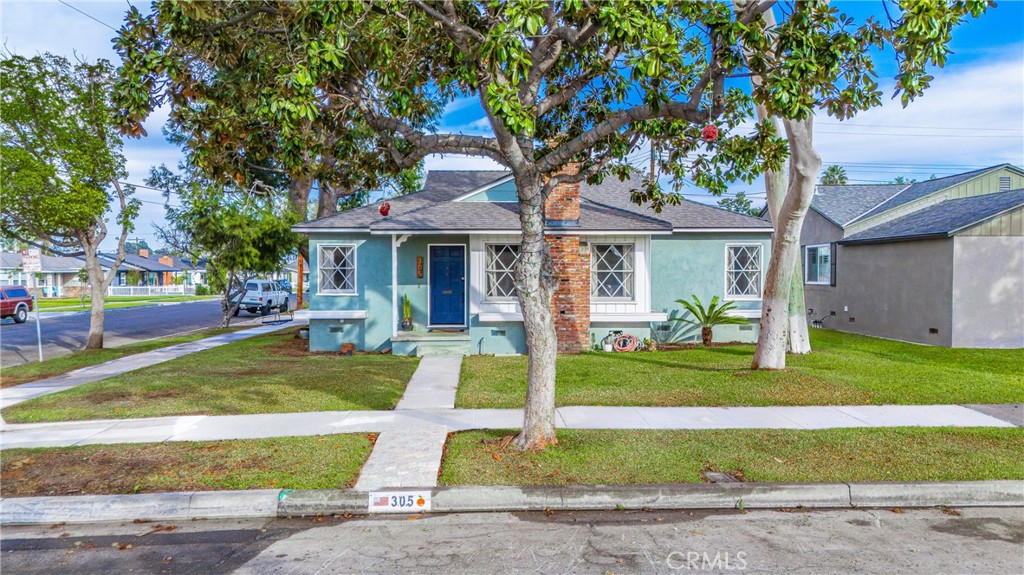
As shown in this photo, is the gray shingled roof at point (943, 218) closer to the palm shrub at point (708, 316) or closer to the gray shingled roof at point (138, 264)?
the palm shrub at point (708, 316)

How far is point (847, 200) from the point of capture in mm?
21828

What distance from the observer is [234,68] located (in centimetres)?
745

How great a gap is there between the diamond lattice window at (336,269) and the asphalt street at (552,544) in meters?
9.50

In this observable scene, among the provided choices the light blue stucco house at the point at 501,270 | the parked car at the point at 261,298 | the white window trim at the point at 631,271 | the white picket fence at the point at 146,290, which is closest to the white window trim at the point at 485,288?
the light blue stucco house at the point at 501,270

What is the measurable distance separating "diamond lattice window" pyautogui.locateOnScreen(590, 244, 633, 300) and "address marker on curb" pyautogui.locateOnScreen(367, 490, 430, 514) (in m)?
9.86

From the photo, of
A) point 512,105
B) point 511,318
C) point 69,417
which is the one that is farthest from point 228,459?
point 511,318

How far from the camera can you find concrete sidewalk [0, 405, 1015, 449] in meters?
7.32

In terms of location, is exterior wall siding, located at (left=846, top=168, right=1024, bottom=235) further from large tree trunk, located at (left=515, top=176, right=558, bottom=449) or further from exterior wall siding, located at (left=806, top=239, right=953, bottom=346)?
large tree trunk, located at (left=515, top=176, right=558, bottom=449)

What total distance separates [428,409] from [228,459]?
290cm

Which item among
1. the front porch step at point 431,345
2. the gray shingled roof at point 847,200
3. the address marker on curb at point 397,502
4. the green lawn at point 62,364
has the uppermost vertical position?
the gray shingled roof at point 847,200

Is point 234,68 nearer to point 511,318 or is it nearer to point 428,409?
point 428,409

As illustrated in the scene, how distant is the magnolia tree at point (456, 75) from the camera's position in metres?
5.73

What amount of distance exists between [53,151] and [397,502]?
14.9m

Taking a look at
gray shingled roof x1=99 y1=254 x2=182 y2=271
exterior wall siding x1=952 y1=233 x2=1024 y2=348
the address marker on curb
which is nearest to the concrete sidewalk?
the address marker on curb
